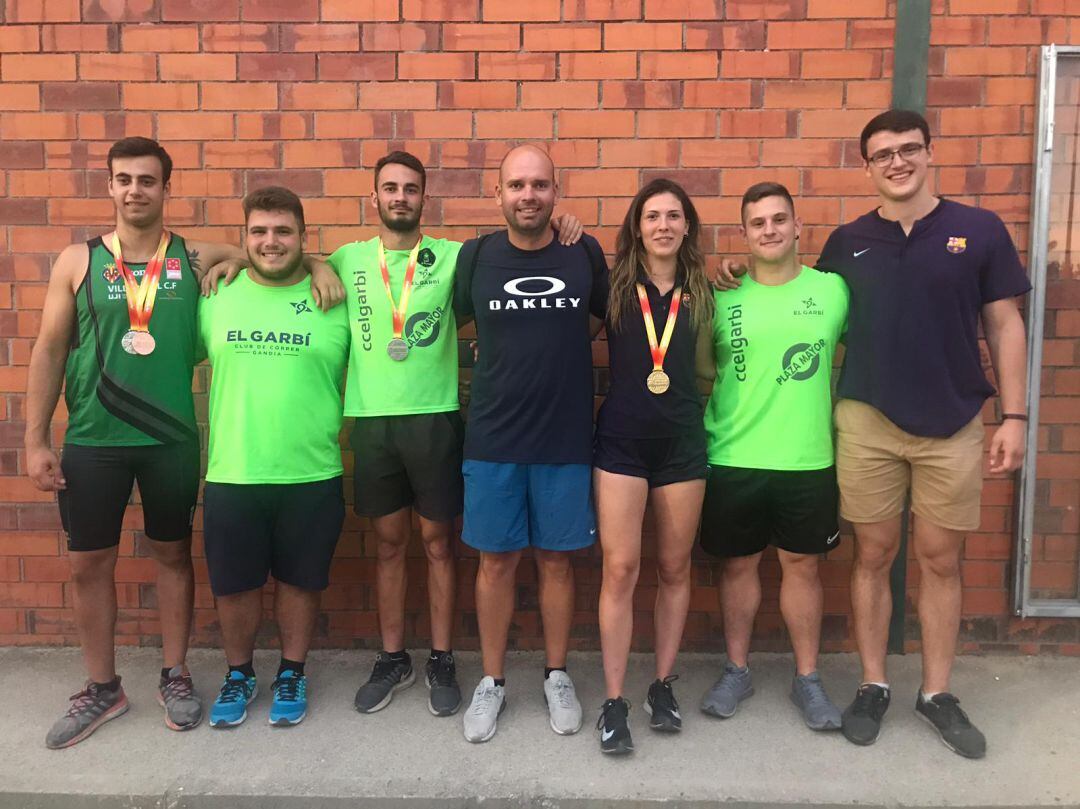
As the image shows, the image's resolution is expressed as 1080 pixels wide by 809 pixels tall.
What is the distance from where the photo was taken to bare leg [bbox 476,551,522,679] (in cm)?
318

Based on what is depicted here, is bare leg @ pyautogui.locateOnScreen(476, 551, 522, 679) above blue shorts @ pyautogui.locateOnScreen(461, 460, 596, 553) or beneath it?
beneath

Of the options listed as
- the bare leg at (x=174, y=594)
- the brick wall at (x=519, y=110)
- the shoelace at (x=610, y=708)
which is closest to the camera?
the shoelace at (x=610, y=708)

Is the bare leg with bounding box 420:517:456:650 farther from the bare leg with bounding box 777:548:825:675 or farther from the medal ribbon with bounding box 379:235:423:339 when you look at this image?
the bare leg with bounding box 777:548:825:675

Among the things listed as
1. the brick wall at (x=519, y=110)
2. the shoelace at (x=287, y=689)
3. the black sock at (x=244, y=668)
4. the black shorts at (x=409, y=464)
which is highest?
the brick wall at (x=519, y=110)

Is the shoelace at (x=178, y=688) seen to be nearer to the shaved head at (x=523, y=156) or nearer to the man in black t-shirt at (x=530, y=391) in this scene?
the man in black t-shirt at (x=530, y=391)

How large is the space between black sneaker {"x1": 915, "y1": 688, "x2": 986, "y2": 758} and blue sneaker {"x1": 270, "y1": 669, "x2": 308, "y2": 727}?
2.62m

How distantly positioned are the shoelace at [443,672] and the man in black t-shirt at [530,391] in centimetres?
22

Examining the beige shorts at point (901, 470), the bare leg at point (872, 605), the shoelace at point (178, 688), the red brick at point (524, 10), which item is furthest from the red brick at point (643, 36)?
the shoelace at point (178, 688)

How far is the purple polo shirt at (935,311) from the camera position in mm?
2943

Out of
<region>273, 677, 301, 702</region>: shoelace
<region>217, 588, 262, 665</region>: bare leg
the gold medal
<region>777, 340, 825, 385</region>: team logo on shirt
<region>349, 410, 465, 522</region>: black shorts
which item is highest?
<region>777, 340, 825, 385</region>: team logo on shirt

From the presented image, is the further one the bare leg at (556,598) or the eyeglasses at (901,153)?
the bare leg at (556,598)

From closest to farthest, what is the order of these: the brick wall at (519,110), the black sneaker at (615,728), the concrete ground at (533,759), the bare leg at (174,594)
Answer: the concrete ground at (533,759) → the black sneaker at (615,728) → the bare leg at (174,594) → the brick wall at (519,110)

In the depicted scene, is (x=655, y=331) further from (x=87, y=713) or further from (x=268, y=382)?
(x=87, y=713)

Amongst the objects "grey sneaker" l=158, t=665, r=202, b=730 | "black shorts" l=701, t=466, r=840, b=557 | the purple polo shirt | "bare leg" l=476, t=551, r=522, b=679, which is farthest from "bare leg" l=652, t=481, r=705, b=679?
"grey sneaker" l=158, t=665, r=202, b=730
